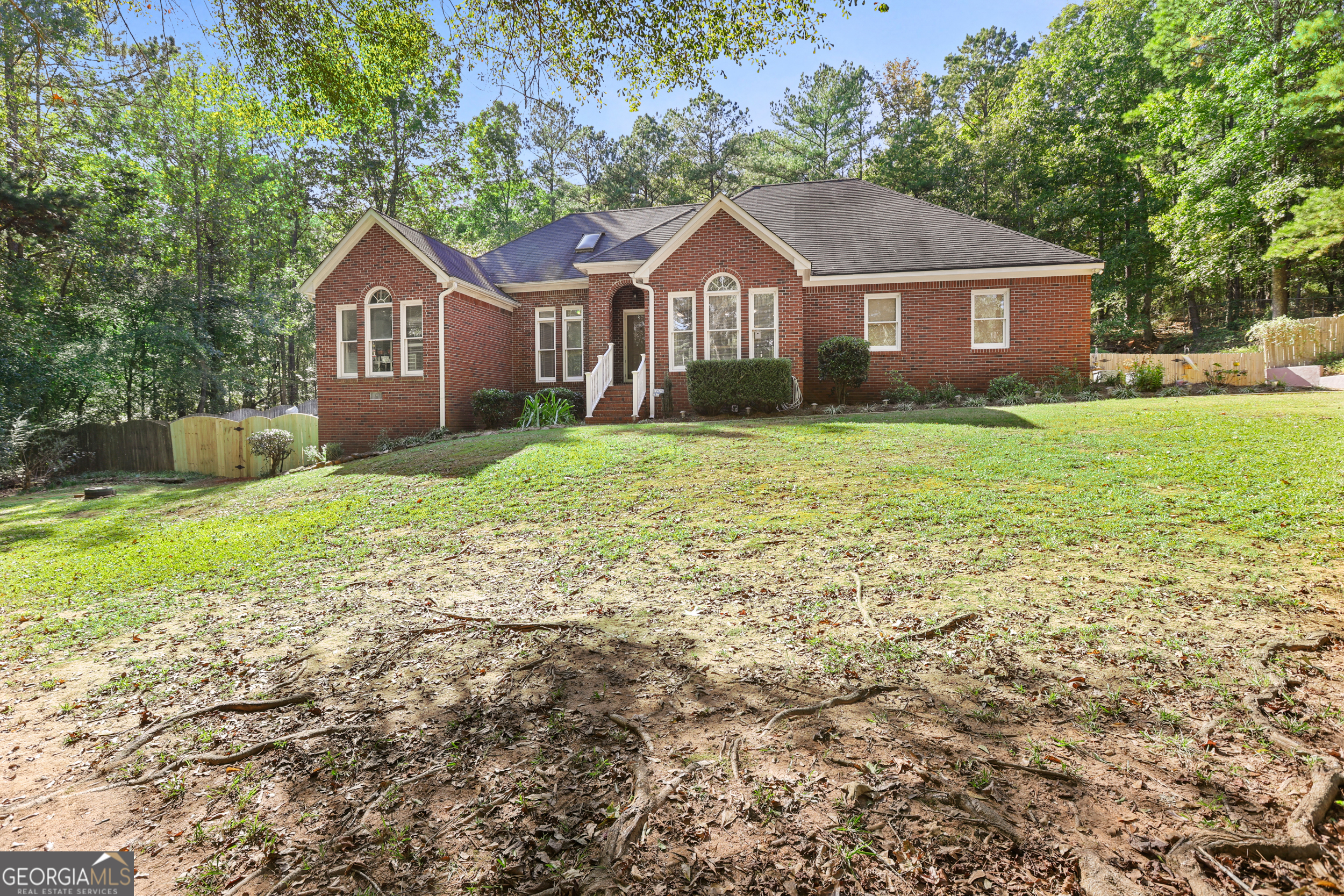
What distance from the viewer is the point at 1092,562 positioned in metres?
4.62

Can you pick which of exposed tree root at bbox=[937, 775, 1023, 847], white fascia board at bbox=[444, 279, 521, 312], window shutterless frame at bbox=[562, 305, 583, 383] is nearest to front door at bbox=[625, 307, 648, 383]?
window shutterless frame at bbox=[562, 305, 583, 383]

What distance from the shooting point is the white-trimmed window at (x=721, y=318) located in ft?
52.4

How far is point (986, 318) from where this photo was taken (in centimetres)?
1634

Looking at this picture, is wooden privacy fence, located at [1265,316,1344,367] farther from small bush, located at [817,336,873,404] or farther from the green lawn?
small bush, located at [817,336,873,404]

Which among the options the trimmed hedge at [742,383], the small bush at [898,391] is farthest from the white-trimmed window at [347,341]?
the small bush at [898,391]

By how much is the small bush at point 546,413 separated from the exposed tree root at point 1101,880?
1427 cm

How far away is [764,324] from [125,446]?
19.1m

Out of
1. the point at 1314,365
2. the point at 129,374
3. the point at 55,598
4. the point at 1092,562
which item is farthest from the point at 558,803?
the point at 129,374

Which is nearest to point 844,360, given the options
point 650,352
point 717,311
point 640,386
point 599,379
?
point 717,311

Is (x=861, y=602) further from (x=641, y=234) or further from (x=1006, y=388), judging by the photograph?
(x=641, y=234)

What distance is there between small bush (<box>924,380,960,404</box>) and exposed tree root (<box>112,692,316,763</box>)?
15.1 meters

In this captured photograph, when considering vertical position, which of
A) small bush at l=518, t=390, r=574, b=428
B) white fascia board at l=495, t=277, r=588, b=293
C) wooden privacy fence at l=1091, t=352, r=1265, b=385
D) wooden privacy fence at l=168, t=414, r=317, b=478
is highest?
white fascia board at l=495, t=277, r=588, b=293

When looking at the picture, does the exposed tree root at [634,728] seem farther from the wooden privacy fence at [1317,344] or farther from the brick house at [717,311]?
the wooden privacy fence at [1317,344]

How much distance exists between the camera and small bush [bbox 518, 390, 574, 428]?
15594 millimetres
